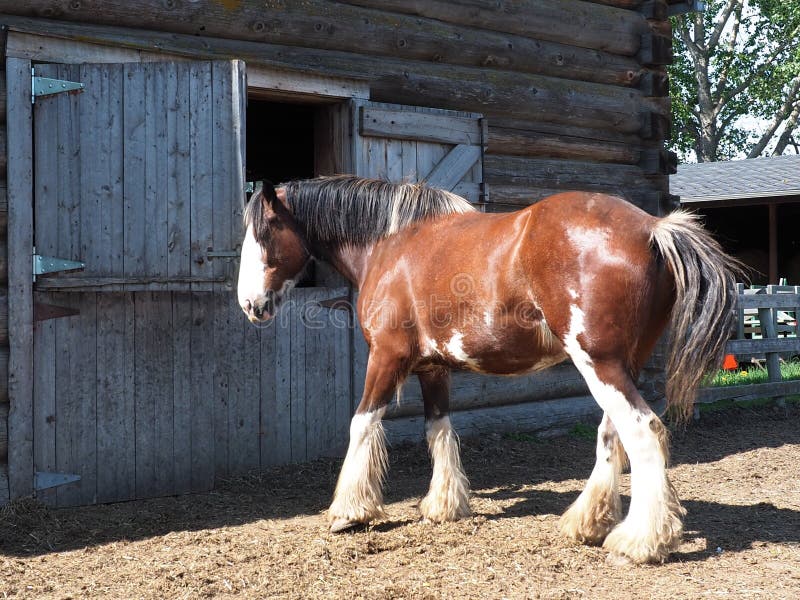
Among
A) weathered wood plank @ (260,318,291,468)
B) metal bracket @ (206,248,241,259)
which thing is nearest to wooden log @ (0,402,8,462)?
metal bracket @ (206,248,241,259)

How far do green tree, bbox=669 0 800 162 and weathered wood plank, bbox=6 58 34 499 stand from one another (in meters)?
25.4

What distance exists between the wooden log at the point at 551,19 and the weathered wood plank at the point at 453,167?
3.49 feet

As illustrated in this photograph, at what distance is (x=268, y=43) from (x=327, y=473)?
9.85ft

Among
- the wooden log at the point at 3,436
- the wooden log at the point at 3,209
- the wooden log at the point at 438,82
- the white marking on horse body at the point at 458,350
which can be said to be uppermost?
the wooden log at the point at 438,82

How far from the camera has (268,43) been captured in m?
5.62

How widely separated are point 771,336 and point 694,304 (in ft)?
21.6

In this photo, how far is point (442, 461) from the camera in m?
4.71

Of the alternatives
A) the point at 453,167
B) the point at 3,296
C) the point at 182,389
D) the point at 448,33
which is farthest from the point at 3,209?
the point at 448,33

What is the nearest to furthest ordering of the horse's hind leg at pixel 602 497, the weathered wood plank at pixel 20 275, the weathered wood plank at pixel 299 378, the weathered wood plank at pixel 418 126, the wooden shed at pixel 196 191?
the horse's hind leg at pixel 602 497, the weathered wood plank at pixel 20 275, the wooden shed at pixel 196 191, the weathered wood plank at pixel 299 378, the weathered wood plank at pixel 418 126

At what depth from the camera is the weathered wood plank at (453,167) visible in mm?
6316

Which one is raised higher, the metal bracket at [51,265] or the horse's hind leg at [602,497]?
the metal bracket at [51,265]

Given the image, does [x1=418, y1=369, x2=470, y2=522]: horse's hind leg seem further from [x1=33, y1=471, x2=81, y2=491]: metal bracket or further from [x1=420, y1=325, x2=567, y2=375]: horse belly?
[x1=33, y1=471, x2=81, y2=491]: metal bracket

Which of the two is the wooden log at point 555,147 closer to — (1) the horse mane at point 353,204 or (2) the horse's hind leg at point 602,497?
(1) the horse mane at point 353,204

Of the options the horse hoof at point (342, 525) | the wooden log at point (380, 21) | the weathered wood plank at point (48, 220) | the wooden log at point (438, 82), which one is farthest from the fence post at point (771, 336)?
the weathered wood plank at point (48, 220)
